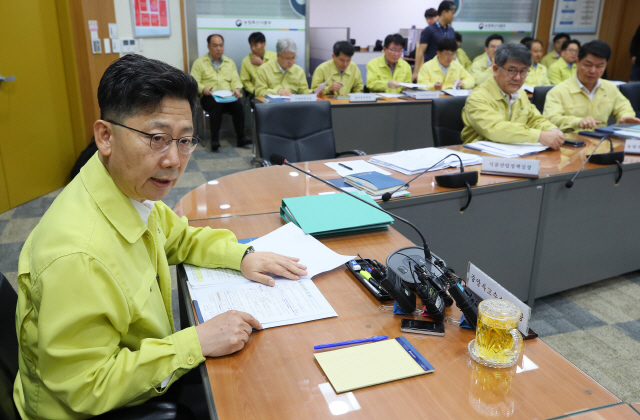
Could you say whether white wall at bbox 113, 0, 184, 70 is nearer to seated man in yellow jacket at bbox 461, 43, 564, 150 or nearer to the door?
the door

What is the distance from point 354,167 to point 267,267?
1148mm

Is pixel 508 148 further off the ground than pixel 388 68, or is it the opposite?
pixel 388 68

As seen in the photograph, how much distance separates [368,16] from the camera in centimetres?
884

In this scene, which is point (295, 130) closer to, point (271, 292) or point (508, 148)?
point (508, 148)

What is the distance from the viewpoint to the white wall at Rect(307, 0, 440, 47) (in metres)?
8.59

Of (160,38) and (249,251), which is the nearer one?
(249,251)

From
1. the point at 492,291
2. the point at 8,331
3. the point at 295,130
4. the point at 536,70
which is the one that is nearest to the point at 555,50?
the point at 536,70

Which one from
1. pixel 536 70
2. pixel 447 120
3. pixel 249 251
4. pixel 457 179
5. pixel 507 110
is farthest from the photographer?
pixel 536 70

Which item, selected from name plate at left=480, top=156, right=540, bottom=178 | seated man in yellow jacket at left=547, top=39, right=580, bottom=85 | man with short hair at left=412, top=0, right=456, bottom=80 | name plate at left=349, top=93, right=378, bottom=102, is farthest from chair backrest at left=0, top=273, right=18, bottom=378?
seated man in yellow jacket at left=547, top=39, right=580, bottom=85

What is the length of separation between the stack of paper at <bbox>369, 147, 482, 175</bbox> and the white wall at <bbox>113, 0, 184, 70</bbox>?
3.46 m

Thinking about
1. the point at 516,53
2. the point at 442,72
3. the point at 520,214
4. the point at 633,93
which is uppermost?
the point at 516,53

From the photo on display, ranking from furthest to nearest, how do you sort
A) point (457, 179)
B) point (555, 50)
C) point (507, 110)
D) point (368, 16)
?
point (368, 16)
point (555, 50)
point (507, 110)
point (457, 179)

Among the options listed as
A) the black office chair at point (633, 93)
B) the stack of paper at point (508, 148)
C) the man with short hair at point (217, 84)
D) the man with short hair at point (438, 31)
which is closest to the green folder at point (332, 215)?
the stack of paper at point (508, 148)

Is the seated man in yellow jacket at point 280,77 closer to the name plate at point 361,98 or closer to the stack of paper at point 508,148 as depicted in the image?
the name plate at point 361,98
